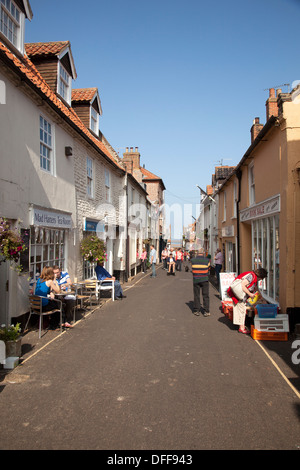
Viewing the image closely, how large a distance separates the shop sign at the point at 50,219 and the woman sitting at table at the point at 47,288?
124 cm

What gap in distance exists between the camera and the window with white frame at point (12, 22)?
8055mm

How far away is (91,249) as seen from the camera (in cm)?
1144

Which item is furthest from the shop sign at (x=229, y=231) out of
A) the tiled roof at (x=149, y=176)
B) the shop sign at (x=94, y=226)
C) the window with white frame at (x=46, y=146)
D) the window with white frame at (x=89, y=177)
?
the tiled roof at (x=149, y=176)

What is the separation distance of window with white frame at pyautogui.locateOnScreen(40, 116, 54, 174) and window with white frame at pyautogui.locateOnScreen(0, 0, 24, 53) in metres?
2.14

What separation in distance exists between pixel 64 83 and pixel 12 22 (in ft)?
11.6

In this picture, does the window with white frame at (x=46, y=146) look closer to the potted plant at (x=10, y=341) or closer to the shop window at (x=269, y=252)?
the potted plant at (x=10, y=341)

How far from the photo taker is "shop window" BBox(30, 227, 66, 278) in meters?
8.20

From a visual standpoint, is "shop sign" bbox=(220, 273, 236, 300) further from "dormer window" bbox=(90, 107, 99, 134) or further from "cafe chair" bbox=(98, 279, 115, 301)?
"dormer window" bbox=(90, 107, 99, 134)

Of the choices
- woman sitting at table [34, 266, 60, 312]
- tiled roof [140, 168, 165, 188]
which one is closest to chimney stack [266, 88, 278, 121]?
woman sitting at table [34, 266, 60, 312]

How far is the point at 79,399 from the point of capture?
4.19m

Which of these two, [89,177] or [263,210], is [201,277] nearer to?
[263,210]

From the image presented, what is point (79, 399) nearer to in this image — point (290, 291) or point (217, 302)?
point (290, 291)
